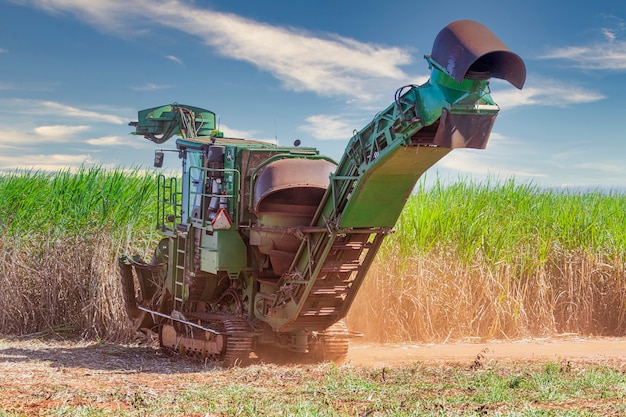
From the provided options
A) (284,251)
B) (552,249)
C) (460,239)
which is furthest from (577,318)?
(284,251)

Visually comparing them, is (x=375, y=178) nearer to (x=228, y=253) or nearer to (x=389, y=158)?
(x=389, y=158)

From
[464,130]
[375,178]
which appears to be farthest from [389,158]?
[464,130]

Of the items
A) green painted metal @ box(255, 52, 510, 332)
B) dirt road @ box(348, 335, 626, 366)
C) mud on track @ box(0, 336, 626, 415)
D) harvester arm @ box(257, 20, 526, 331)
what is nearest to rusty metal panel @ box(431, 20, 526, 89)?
harvester arm @ box(257, 20, 526, 331)

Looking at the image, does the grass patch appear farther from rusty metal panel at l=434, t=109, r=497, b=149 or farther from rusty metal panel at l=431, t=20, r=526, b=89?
rusty metal panel at l=431, t=20, r=526, b=89

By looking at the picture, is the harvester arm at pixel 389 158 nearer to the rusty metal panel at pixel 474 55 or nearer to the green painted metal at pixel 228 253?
the rusty metal panel at pixel 474 55

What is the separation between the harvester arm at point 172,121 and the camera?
560 inches

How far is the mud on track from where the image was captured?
884 cm

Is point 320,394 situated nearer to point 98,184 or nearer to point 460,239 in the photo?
point 460,239

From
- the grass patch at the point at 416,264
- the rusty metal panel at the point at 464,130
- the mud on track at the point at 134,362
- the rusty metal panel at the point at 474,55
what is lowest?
the mud on track at the point at 134,362

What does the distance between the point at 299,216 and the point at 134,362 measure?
3250 millimetres

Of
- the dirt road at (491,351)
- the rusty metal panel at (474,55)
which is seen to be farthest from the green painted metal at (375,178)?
the dirt road at (491,351)

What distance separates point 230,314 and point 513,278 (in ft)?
18.7

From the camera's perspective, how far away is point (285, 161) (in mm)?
10883

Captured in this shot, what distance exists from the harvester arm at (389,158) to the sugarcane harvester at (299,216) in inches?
0.6
